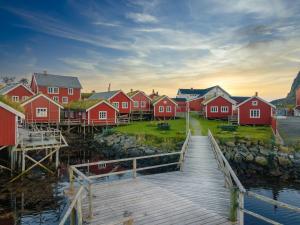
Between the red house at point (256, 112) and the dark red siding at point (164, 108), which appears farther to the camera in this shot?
the dark red siding at point (164, 108)

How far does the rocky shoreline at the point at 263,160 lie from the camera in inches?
1033

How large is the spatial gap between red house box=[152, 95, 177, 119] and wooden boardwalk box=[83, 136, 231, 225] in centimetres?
4240

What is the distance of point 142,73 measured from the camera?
5850 centimetres

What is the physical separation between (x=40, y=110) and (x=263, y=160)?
34317 mm

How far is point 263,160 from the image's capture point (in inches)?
1095

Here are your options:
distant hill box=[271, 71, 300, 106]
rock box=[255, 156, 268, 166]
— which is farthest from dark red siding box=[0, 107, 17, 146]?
distant hill box=[271, 71, 300, 106]

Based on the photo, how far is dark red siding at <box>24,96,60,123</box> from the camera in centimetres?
4434

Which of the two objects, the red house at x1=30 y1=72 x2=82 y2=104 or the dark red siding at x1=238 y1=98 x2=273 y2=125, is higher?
the red house at x1=30 y1=72 x2=82 y2=104

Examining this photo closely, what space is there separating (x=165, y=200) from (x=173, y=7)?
24.6m

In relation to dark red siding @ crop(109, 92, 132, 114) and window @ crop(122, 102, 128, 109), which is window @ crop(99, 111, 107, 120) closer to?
dark red siding @ crop(109, 92, 132, 114)

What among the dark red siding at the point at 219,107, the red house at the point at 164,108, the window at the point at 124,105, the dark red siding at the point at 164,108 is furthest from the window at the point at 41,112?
the dark red siding at the point at 219,107

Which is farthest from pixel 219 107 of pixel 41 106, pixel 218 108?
pixel 41 106

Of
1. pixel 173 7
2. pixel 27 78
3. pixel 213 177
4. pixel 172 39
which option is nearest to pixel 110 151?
pixel 172 39

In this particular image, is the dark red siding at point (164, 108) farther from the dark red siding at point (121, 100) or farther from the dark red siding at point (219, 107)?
the dark red siding at point (219, 107)
